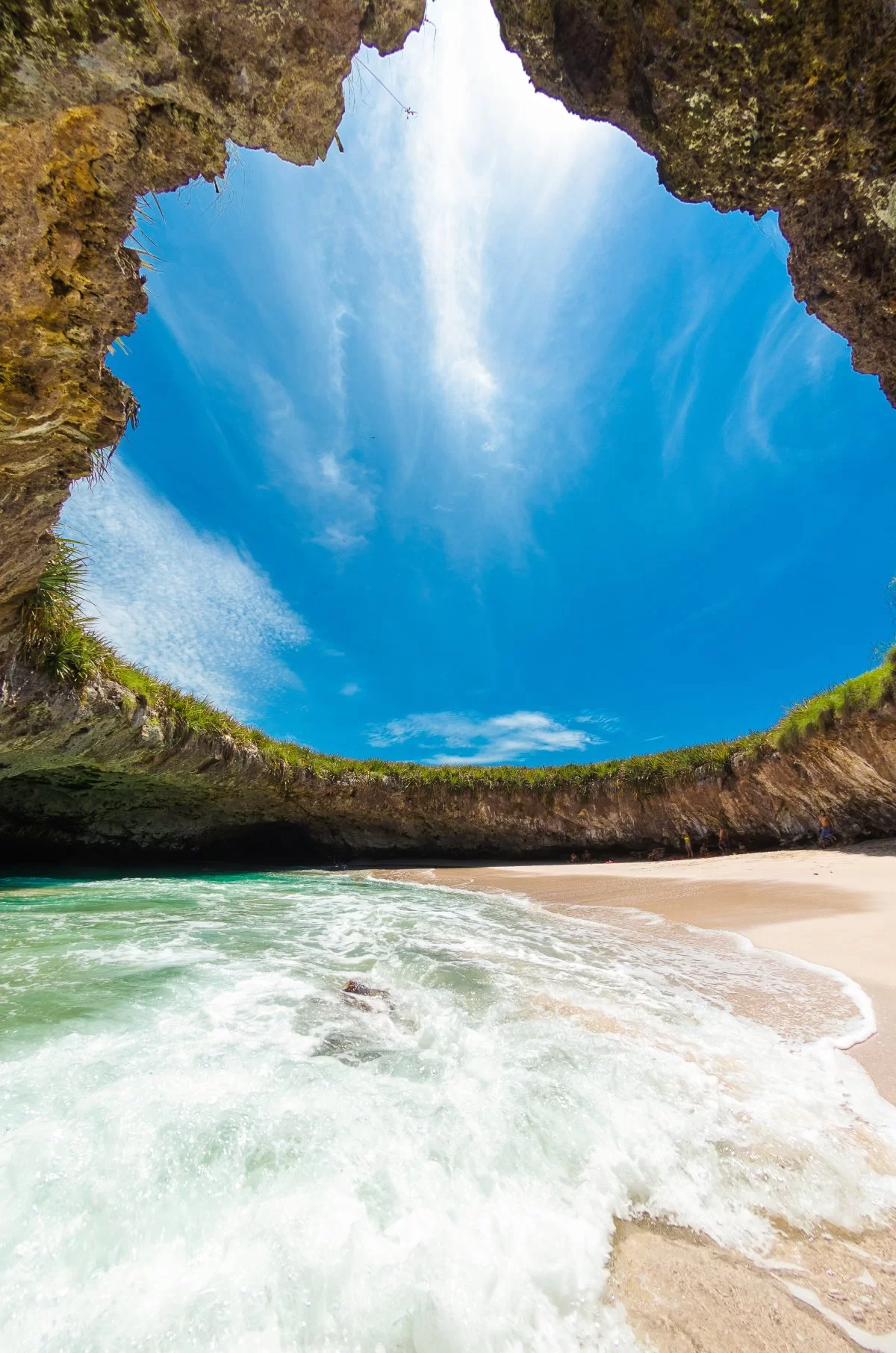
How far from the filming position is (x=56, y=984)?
349 centimetres

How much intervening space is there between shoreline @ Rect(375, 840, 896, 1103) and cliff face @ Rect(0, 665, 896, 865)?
4.95 feet

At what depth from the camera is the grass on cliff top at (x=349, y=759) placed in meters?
7.91

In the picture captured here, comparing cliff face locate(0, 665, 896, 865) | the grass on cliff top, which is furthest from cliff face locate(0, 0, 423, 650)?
cliff face locate(0, 665, 896, 865)

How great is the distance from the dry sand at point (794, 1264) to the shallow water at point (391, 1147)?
8 cm

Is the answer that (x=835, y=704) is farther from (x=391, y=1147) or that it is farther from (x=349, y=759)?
(x=349, y=759)

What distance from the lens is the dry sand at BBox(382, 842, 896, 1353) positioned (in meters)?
1.36

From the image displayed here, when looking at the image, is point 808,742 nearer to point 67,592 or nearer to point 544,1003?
point 544,1003

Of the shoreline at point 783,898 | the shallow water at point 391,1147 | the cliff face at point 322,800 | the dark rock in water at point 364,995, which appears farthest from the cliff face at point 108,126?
the shoreline at point 783,898

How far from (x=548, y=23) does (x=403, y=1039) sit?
24.0 ft

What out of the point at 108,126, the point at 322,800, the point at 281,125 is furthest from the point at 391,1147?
the point at 322,800

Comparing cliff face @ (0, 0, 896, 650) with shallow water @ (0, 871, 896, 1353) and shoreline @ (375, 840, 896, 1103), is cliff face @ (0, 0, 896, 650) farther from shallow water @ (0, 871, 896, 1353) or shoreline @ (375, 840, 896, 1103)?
shoreline @ (375, 840, 896, 1103)

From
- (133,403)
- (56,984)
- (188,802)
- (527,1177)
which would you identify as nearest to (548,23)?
(133,403)

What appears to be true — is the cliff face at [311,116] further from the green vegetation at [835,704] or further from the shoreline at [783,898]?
the green vegetation at [835,704]

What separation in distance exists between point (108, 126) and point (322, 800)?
15.5 metres
